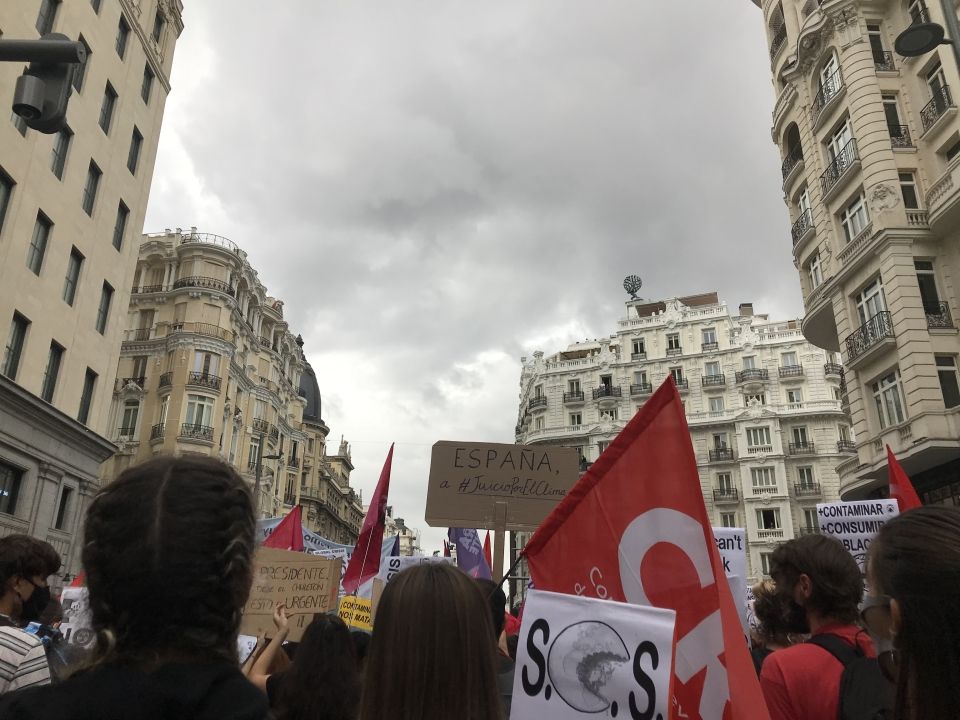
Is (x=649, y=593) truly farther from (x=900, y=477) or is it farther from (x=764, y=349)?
(x=764, y=349)

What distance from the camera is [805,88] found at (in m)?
24.0

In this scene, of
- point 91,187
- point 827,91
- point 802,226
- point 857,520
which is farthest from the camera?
point 802,226

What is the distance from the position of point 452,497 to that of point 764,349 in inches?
2097

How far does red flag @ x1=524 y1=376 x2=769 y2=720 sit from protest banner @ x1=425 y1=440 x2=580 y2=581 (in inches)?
167

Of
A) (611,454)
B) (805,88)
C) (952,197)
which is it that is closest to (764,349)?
(805,88)

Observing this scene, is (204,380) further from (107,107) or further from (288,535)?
(288,535)

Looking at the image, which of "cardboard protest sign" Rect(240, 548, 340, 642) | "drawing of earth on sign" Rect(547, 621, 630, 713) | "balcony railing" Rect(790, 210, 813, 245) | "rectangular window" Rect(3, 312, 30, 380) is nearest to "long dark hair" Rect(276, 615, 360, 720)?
"drawing of earth on sign" Rect(547, 621, 630, 713)

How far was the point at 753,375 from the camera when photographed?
54.6 metres

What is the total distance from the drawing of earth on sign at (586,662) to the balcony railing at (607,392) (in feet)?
188

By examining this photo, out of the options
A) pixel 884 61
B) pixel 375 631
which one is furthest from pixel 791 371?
pixel 375 631

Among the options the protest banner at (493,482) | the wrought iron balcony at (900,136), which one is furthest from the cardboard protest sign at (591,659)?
the wrought iron balcony at (900,136)

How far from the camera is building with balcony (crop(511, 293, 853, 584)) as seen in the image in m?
50.1

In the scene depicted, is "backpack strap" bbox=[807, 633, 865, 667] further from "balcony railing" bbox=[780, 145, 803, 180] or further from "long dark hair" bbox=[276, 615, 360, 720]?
"balcony railing" bbox=[780, 145, 803, 180]

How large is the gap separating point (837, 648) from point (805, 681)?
22 centimetres
